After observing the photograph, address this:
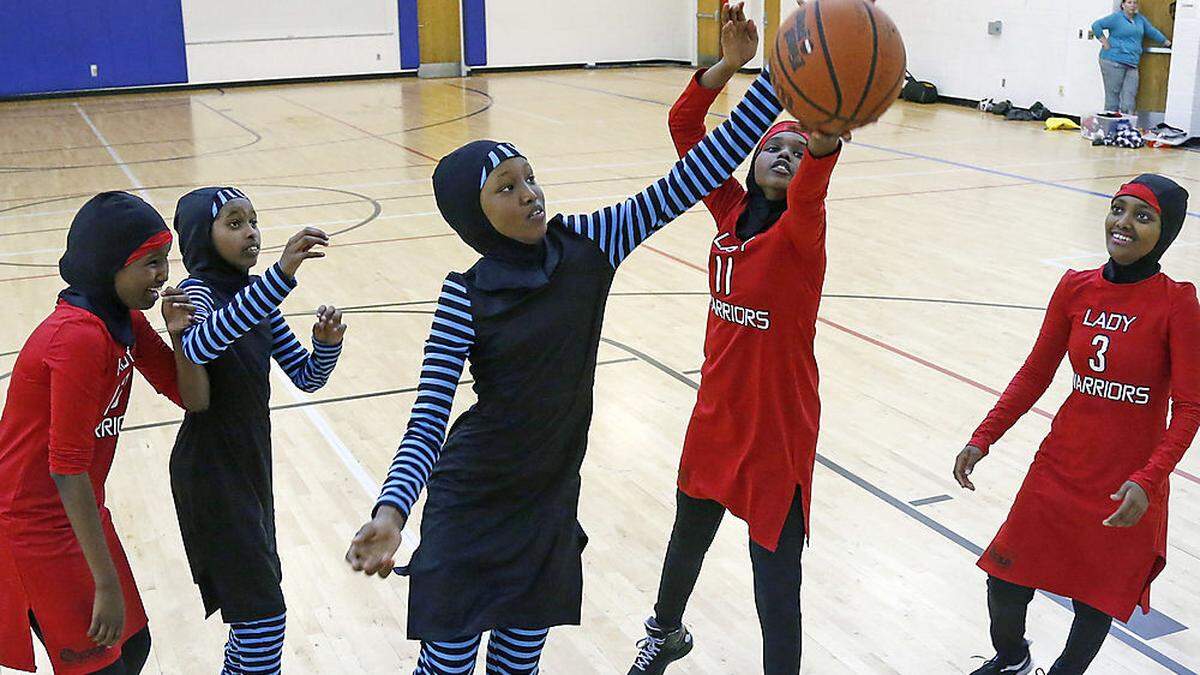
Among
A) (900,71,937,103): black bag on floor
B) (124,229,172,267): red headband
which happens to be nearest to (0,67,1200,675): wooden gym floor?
(124,229,172,267): red headband

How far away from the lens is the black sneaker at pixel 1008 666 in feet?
12.0

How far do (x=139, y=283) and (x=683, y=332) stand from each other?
494cm

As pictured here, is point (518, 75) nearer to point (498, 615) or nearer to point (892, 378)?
point (892, 378)

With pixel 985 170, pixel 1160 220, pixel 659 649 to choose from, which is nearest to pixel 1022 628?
pixel 659 649

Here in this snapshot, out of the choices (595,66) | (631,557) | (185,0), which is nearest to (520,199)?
(631,557)

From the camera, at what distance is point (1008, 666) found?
3645mm

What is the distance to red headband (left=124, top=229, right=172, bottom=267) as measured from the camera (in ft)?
9.18

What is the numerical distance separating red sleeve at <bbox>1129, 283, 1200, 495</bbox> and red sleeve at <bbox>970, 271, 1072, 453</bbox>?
33 centimetres

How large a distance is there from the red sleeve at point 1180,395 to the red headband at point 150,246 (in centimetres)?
242

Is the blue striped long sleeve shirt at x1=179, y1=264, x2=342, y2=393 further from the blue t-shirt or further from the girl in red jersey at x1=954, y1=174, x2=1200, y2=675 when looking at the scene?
the blue t-shirt

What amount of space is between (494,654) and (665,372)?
4.06 meters

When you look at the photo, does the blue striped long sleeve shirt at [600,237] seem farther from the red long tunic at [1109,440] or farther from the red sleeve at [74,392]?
the red long tunic at [1109,440]

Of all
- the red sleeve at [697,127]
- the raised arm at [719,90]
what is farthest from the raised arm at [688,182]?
the red sleeve at [697,127]

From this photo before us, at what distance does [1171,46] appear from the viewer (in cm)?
1512
